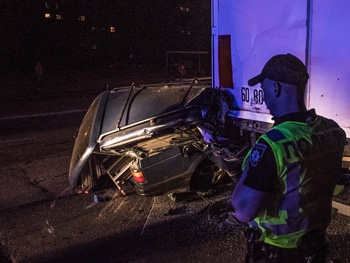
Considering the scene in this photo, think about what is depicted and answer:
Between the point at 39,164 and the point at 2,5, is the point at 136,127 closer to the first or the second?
the point at 39,164

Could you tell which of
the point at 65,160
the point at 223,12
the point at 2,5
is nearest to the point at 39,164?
the point at 65,160

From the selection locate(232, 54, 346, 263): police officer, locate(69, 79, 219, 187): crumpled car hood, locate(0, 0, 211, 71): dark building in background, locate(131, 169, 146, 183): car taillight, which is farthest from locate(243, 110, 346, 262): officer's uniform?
locate(0, 0, 211, 71): dark building in background

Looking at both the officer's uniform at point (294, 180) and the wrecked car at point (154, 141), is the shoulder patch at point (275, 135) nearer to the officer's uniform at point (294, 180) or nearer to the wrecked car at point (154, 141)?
the officer's uniform at point (294, 180)

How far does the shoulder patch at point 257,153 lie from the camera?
1.71 metres

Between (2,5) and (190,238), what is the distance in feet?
128

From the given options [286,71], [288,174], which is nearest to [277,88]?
[286,71]

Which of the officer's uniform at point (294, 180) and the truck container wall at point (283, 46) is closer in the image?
the officer's uniform at point (294, 180)

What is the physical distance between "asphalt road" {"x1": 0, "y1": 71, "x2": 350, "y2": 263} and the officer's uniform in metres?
2.12

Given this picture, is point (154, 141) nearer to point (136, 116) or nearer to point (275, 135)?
point (136, 116)

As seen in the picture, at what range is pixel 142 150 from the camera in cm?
514

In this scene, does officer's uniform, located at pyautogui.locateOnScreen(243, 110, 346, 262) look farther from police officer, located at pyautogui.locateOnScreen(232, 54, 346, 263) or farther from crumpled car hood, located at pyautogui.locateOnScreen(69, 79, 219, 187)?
crumpled car hood, located at pyautogui.locateOnScreen(69, 79, 219, 187)

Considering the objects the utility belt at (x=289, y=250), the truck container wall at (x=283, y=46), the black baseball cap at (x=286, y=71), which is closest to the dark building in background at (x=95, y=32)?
the truck container wall at (x=283, y=46)

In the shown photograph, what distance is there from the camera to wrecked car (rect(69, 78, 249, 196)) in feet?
15.0

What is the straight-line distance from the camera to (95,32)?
43.8 m
